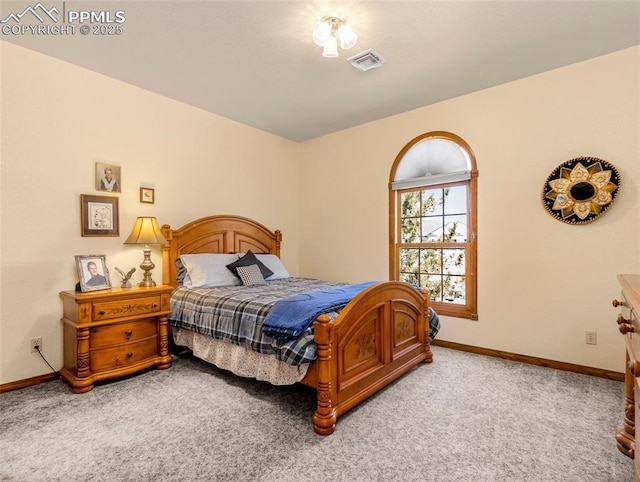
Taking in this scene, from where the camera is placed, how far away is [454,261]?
3.77 metres

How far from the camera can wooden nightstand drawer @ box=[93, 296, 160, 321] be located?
105 inches

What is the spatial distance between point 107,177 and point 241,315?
195 cm

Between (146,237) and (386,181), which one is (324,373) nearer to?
(146,237)

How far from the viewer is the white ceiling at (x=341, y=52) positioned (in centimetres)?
229

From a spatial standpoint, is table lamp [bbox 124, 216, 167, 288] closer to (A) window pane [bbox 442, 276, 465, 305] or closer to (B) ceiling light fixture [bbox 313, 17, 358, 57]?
(B) ceiling light fixture [bbox 313, 17, 358, 57]

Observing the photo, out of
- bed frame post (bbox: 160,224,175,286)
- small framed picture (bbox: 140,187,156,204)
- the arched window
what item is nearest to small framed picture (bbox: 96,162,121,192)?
small framed picture (bbox: 140,187,156,204)

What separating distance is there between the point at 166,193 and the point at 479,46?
10.9 ft

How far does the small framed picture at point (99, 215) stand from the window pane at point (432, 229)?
3.32 meters

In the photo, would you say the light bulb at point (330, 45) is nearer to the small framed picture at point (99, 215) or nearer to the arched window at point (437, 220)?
the arched window at point (437, 220)

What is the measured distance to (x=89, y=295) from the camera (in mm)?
2639

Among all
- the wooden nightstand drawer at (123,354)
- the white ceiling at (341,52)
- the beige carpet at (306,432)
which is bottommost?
the beige carpet at (306,432)

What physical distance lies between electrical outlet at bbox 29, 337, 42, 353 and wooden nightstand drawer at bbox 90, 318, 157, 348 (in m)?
0.54

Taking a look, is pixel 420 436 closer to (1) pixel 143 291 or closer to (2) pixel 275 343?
(2) pixel 275 343

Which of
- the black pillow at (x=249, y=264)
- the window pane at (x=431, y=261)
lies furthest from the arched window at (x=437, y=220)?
the black pillow at (x=249, y=264)
